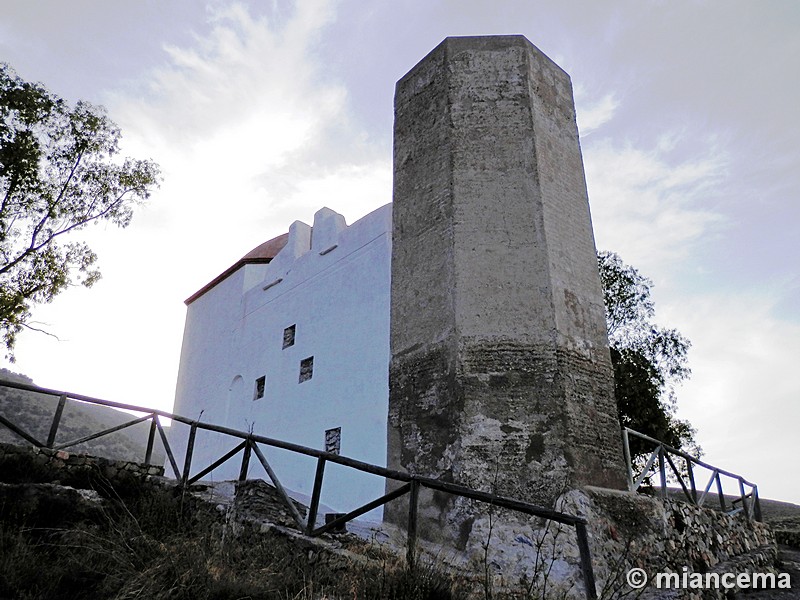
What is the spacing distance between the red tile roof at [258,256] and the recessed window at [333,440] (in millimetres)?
6721

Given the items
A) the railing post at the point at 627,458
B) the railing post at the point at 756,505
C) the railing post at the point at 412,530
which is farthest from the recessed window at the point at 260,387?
the railing post at the point at 756,505

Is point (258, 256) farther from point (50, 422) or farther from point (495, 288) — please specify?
point (50, 422)

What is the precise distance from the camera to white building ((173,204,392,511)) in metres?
10.6

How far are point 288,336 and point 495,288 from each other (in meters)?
7.02

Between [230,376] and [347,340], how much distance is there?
527cm

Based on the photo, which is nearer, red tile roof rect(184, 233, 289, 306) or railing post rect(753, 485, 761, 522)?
railing post rect(753, 485, 761, 522)

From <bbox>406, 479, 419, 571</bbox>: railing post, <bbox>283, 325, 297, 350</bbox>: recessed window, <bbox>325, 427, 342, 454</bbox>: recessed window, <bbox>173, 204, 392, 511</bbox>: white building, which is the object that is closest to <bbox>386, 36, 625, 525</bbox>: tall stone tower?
<bbox>406, 479, 419, 571</bbox>: railing post

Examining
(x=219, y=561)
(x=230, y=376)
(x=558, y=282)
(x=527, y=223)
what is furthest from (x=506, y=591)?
(x=230, y=376)

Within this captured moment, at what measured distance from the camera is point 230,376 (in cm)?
1542

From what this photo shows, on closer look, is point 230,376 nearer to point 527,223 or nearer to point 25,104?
point 25,104

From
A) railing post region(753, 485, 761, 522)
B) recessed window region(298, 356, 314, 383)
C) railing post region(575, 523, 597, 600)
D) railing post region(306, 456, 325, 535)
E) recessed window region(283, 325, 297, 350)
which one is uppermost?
recessed window region(283, 325, 297, 350)

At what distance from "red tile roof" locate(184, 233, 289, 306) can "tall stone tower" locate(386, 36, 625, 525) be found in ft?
25.6

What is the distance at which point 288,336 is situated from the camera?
13.7 metres

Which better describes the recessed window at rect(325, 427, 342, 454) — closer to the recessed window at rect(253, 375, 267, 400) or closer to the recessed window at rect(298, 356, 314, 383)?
the recessed window at rect(298, 356, 314, 383)
